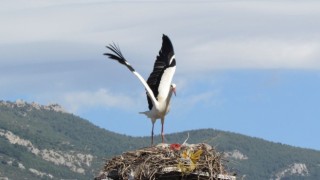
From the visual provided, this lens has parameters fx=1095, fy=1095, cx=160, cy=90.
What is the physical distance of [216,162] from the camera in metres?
17.7

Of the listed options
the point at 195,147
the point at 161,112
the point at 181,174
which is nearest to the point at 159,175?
the point at 181,174

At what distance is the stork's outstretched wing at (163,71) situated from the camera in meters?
22.8

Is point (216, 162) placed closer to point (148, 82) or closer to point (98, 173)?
point (98, 173)

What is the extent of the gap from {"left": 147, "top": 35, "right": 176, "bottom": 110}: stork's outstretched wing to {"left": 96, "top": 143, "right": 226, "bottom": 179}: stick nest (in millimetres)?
4247

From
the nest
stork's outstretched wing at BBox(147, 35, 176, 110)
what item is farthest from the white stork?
the nest

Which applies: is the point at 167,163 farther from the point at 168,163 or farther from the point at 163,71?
the point at 163,71

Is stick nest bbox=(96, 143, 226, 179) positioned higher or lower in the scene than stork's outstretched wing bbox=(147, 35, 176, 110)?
lower

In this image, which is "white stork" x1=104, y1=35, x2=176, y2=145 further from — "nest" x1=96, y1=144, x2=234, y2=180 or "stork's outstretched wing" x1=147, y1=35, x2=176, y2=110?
"nest" x1=96, y1=144, x2=234, y2=180

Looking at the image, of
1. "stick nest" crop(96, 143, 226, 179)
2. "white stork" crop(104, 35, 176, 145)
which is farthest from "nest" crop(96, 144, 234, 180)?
"white stork" crop(104, 35, 176, 145)

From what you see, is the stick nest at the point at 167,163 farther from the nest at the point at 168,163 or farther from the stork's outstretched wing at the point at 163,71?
the stork's outstretched wing at the point at 163,71

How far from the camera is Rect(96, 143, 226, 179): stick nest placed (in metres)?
16.9

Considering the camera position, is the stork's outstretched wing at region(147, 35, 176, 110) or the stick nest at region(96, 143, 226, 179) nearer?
the stick nest at region(96, 143, 226, 179)

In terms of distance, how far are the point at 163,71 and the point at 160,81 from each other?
0.54 m

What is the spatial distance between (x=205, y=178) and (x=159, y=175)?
0.78 metres
